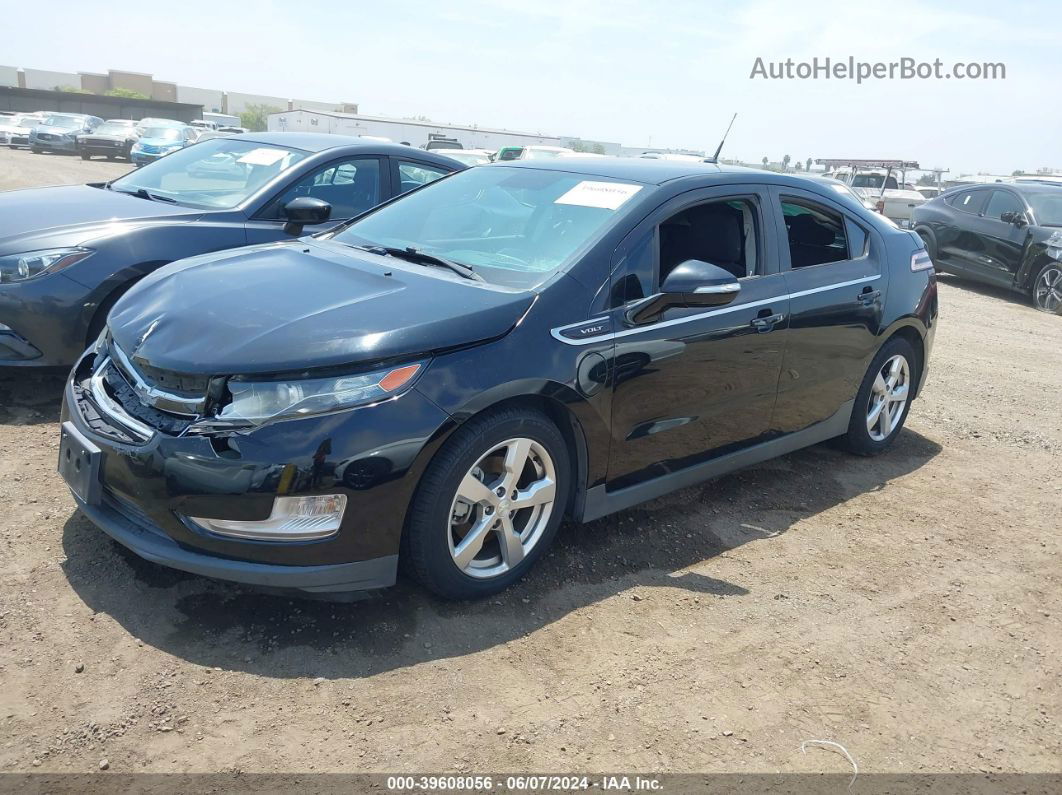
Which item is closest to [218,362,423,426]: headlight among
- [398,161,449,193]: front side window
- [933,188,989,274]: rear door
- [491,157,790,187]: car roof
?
[491,157,790,187]: car roof

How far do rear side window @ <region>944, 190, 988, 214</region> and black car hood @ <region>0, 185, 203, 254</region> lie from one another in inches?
468

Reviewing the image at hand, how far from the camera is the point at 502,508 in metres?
3.28

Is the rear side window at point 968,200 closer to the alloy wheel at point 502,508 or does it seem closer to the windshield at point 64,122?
the alloy wheel at point 502,508

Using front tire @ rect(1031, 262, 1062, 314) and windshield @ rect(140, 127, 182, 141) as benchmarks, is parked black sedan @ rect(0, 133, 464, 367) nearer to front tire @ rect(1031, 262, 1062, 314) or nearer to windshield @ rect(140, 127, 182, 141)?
front tire @ rect(1031, 262, 1062, 314)

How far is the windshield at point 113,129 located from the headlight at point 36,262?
29177mm

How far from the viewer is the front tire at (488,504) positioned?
305cm

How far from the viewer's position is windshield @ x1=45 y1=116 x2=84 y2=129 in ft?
112

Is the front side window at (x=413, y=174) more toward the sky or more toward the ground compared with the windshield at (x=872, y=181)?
more toward the ground

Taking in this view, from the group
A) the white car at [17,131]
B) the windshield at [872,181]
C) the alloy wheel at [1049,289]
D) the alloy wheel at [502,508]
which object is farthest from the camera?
the white car at [17,131]

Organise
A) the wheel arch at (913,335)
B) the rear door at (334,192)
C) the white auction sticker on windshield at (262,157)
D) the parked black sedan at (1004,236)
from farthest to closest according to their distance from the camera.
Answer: the parked black sedan at (1004,236) → the white auction sticker on windshield at (262,157) → the rear door at (334,192) → the wheel arch at (913,335)

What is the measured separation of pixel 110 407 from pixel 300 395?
2.73 feet

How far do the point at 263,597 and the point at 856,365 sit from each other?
3390 mm

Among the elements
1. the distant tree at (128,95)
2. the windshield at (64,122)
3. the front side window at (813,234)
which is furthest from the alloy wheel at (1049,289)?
the distant tree at (128,95)

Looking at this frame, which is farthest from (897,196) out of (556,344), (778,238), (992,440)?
(556,344)
